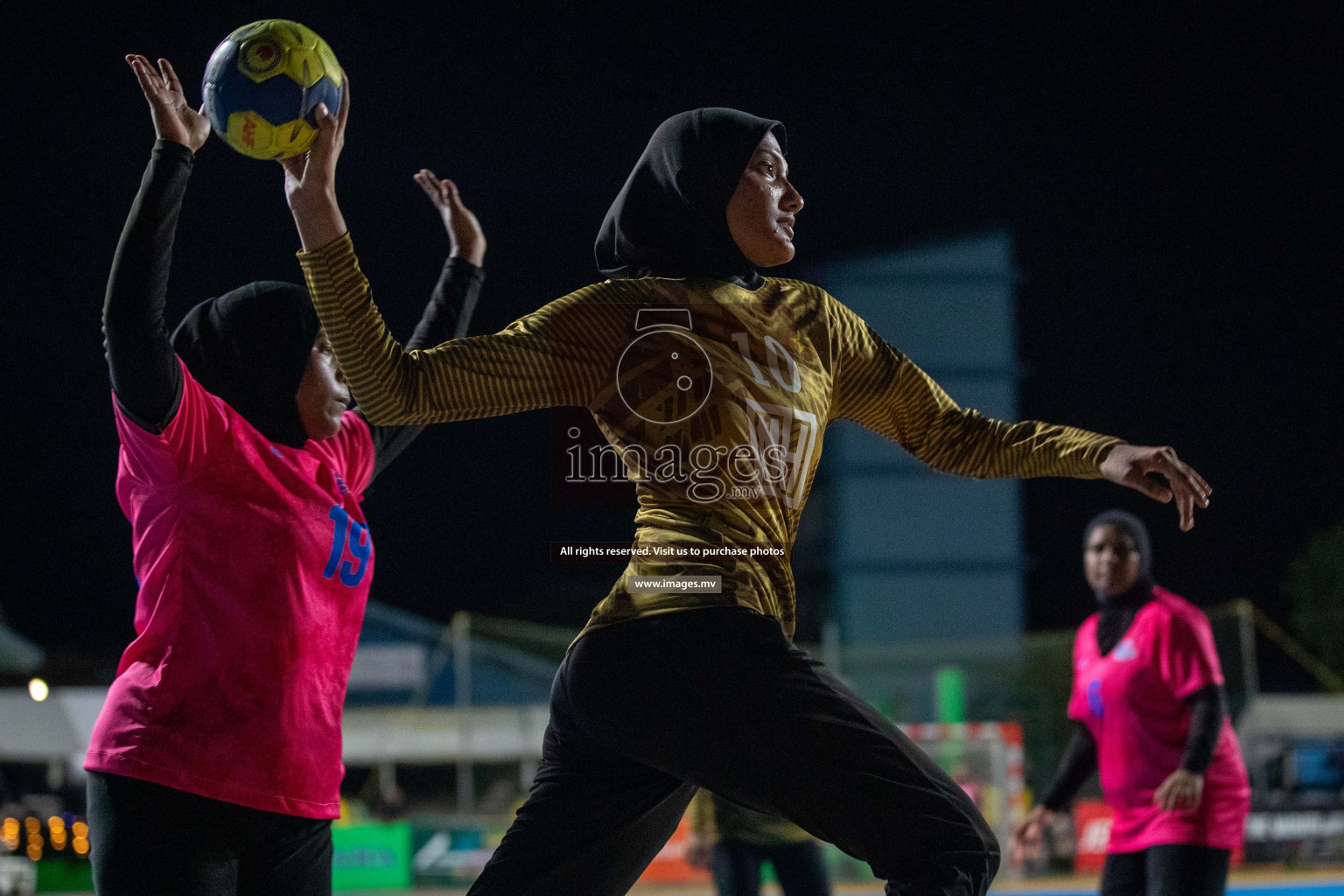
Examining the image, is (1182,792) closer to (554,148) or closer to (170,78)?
(170,78)

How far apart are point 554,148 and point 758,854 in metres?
3.73

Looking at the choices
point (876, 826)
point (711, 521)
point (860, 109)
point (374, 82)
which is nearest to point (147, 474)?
point (711, 521)

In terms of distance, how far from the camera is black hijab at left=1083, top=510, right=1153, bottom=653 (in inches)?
169

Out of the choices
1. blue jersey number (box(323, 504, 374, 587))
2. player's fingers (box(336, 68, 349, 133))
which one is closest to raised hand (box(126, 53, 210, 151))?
player's fingers (box(336, 68, 349, 133))

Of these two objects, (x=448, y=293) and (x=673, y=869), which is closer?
(x=448, y=293)

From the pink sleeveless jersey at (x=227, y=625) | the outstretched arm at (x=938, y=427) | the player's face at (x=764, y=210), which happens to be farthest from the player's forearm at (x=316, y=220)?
the outstretched arm at (x=938, y=427)

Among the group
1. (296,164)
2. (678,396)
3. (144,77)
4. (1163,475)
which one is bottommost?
(1163,475)

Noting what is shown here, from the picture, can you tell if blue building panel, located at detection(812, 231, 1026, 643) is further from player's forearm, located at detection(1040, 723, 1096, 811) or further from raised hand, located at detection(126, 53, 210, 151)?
raised hand, located at detection(126, 53, 210, 151)

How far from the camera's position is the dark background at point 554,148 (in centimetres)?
587

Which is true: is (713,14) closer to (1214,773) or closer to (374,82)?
(374,82)

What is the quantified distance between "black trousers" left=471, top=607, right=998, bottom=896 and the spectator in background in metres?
2.39

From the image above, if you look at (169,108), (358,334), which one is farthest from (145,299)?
(358,334)

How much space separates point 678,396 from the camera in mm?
2043

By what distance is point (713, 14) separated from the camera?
22.2 ft
